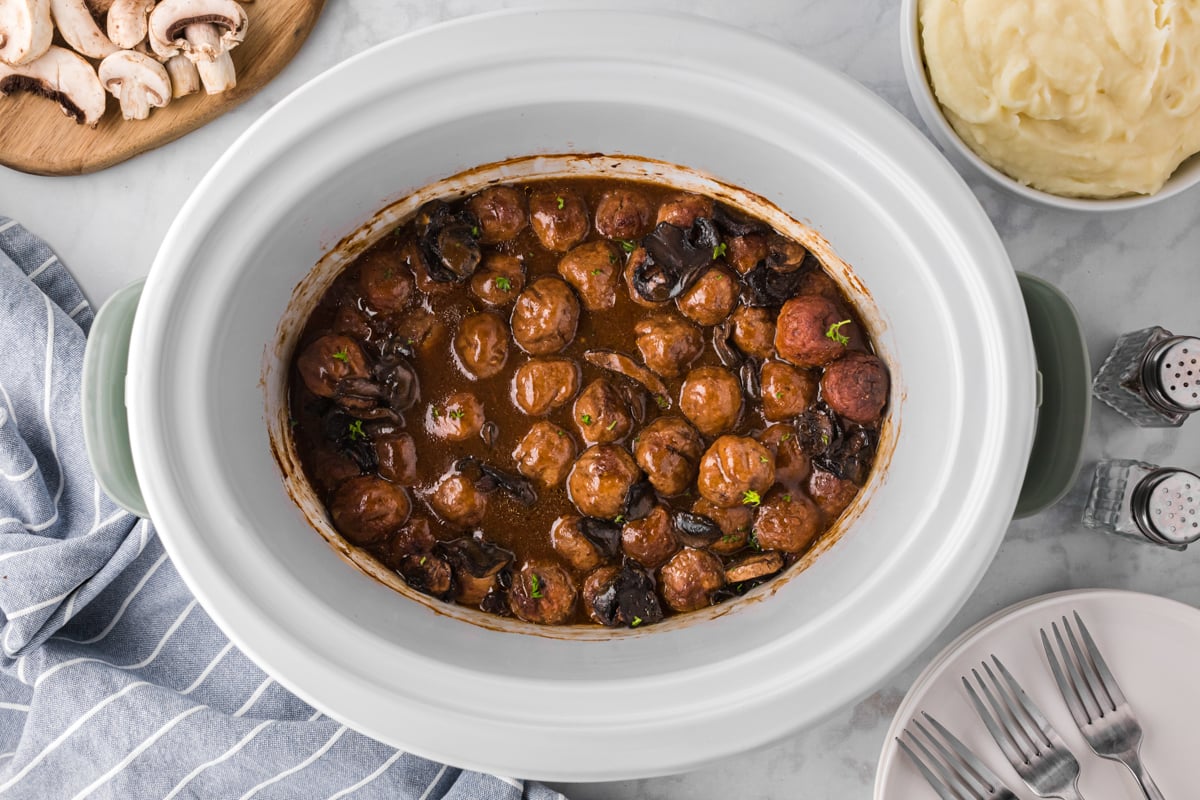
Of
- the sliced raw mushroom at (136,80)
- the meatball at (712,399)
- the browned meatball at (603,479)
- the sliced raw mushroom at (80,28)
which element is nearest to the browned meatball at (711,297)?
the meatball at (712,399)

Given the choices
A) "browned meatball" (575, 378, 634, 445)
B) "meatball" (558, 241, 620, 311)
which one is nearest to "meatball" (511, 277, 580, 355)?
"meatball" (558, 241, 620, 311)

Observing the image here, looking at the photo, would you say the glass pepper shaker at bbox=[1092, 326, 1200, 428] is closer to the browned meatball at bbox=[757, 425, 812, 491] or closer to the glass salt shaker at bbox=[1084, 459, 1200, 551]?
the glass salt shaker at bbox=[1084, 459, 1200, 551]

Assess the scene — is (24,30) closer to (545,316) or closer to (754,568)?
(545,316)

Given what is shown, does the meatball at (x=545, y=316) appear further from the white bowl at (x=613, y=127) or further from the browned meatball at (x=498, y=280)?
the white bowl at (x=613, y=127)

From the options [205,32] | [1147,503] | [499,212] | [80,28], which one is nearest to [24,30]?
[80,28]

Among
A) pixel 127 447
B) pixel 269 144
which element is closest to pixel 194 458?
pixel 127 447

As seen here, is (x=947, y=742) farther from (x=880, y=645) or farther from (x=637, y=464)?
(x=637, y=464)
